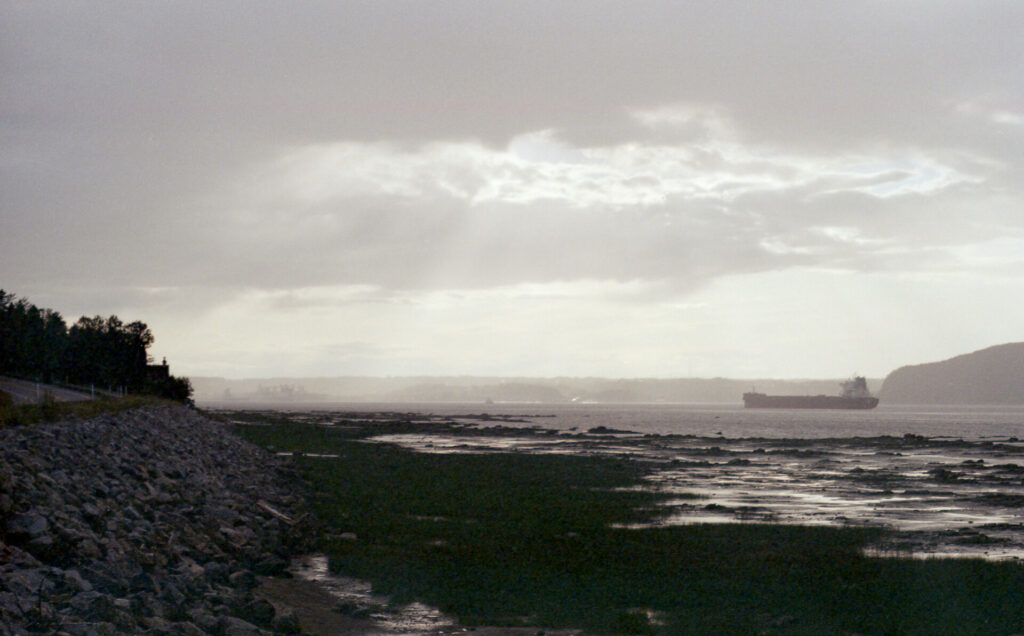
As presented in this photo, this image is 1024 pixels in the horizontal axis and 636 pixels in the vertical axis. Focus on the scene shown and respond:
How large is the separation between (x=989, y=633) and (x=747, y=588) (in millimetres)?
4219

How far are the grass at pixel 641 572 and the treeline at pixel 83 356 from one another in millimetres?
76979

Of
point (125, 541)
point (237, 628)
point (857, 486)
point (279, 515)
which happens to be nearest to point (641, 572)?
point (237, 628)

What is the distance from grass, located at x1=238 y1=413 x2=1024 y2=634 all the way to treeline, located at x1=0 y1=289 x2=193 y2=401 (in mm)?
76979

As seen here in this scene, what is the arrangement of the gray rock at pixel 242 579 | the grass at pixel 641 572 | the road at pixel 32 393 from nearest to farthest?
the grass at pixel 641 572 < the gray rock at pixel 242 579 < the road at pixel 32 393

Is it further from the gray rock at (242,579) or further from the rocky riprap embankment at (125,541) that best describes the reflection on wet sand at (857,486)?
the gray rock at (242,579)

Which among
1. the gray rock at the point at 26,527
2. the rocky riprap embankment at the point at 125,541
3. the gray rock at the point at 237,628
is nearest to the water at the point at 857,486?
the rocky riprap embankment at the point at 125,541

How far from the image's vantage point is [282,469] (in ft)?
132

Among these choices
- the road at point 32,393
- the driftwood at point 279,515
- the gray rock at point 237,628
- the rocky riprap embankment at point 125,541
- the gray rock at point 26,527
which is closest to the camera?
the rocky riprap embankment at point 125,541

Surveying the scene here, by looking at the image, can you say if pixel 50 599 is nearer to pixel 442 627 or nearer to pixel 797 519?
pixel 442 627

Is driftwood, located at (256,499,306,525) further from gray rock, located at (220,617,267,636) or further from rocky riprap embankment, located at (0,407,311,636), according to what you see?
gray rock, located at (220,617,267,636)

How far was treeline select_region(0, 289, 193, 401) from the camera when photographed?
94825 mm

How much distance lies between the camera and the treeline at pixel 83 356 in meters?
94.8

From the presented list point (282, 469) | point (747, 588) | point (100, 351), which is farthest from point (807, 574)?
point (100, 351)

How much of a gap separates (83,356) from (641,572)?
96062 millimetres
